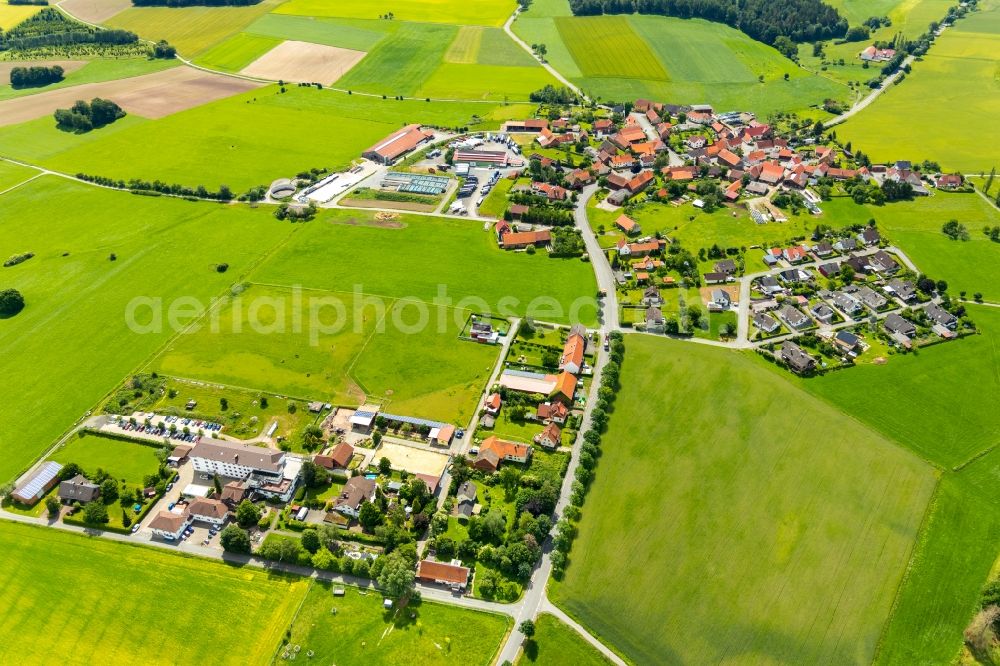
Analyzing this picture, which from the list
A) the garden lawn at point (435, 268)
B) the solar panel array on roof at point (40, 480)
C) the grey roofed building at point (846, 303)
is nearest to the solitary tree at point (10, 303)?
the garden lawn at point (435, 268)

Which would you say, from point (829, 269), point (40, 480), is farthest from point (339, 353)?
point (829, 269)

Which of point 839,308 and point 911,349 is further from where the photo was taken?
point 839,308

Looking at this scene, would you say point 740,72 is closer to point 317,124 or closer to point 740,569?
point 317,124

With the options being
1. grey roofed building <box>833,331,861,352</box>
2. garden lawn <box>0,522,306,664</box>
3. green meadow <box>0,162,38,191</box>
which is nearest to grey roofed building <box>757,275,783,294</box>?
grey roofed building <box>833,331,861,352</box>

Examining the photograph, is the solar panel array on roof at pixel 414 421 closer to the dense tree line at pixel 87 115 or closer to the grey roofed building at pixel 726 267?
the grey roofed building at pixel 726 267

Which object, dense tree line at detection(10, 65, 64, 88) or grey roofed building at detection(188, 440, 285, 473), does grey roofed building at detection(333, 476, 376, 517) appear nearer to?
grey roofed building at detection(188, 440, 285, 473)

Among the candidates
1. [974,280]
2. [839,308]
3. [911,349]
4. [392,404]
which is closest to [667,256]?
[839,308]
